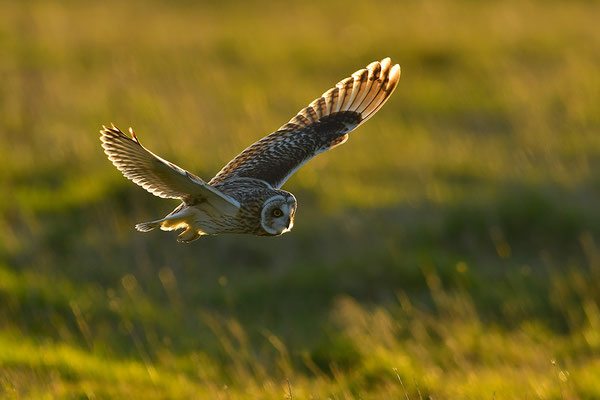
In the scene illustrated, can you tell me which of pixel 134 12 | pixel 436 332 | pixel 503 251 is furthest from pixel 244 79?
pixel 436 332

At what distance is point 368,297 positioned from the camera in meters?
8.10

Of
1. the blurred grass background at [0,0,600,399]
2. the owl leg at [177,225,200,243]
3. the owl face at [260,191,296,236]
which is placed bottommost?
the blurred grass background at [0,0,600,399]

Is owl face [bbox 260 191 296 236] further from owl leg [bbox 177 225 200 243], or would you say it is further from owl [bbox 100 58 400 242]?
owl leg [bbox 177 225 200 243]

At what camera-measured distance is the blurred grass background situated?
6.50 meters

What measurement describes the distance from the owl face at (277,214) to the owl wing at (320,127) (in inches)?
34.7

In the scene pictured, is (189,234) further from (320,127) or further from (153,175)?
(320,127)

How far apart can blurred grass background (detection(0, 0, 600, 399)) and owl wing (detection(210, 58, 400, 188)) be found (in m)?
1.23

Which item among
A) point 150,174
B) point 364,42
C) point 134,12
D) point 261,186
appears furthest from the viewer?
point 134,12

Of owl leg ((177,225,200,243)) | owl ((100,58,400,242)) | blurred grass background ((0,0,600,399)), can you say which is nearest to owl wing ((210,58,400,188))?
owl ((100,58,400,242))

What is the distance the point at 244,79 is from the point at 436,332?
22.0ft

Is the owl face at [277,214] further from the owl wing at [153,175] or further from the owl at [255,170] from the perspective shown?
the owl wing at [153,175]

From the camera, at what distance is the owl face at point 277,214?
494 cm

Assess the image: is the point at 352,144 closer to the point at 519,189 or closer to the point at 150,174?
the point at 519,189

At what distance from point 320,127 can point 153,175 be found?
1770 mm
